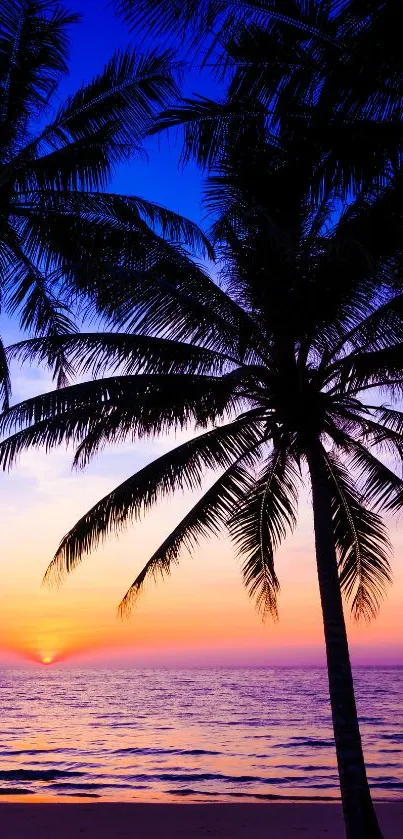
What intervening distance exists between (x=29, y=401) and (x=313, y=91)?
4914 millimetres

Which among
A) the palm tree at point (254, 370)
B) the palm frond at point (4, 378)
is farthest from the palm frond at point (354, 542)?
the palm frond at point (4, 378)

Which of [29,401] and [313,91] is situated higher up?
[313,91]

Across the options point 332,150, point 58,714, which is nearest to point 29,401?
point 332,150

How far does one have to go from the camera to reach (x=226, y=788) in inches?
730

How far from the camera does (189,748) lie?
27062 millimetres

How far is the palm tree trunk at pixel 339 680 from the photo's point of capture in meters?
8.29

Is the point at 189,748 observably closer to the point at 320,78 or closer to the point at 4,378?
the point at 4,378

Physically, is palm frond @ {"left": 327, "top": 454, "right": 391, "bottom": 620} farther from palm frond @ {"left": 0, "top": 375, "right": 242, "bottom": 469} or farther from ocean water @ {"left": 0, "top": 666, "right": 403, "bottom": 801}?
ocean water @ {"left": 0, "top": 666, "right": 403, "bottom": 801}

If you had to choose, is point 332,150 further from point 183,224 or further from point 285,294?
point 183,224
